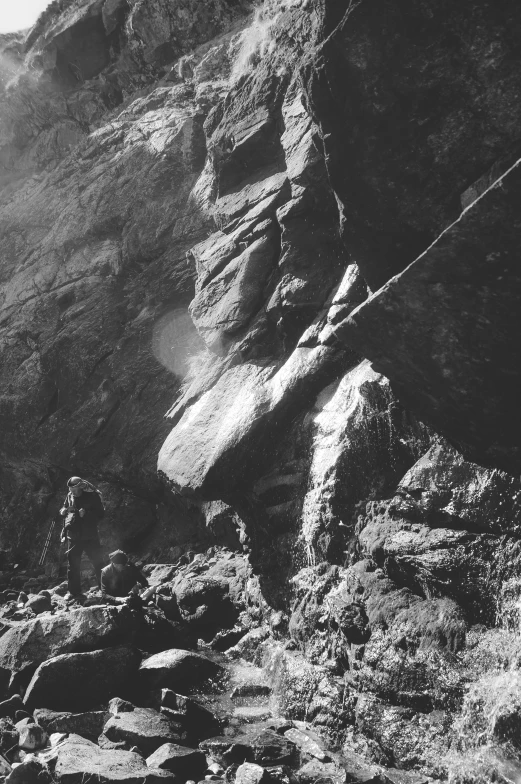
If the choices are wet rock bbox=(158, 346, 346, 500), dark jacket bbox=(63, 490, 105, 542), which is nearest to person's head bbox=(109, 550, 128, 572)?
dark jacket bbox=(63, 490, 105, 542)

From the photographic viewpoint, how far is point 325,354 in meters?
13.3

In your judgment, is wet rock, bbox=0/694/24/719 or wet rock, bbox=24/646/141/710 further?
wet rock, bbox=24/646/141/710

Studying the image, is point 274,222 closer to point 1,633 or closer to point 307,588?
point 307,588

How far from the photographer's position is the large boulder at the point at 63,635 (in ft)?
37.1

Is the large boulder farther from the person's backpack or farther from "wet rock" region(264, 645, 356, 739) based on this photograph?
the person's backpack

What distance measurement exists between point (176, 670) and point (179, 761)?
286 centimetres

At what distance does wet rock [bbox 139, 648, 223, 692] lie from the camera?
10859 mm

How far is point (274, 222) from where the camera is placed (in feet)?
54.6

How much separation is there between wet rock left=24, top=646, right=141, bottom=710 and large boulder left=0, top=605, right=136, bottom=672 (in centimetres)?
52

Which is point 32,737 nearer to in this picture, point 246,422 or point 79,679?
point 79,679

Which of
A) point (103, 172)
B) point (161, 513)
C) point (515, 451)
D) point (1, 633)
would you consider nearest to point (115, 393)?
point (161, 513)

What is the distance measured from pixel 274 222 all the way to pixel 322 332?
435 centimetres

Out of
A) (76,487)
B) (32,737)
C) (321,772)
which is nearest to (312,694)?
(321,772)

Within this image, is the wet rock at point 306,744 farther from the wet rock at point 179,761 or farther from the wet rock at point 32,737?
the wet rock at point 32,737
